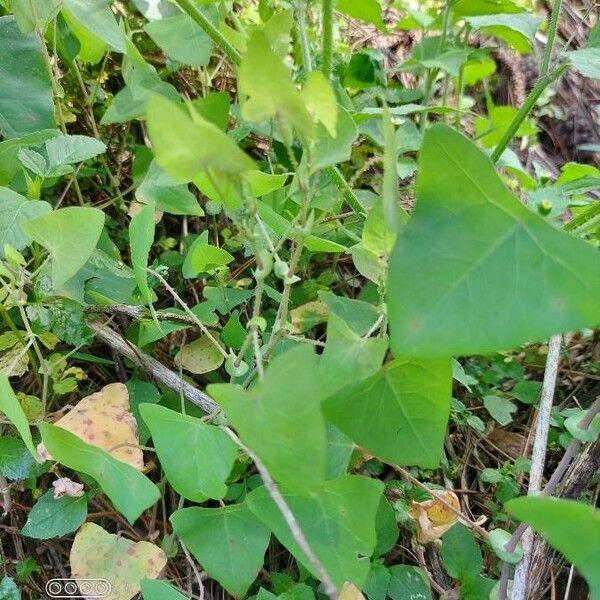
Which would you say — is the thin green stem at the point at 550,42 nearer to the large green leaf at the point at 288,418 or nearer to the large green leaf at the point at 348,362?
the large green leaf at the point at 348,362

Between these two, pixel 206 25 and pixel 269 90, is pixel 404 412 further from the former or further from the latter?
pixel 206 25

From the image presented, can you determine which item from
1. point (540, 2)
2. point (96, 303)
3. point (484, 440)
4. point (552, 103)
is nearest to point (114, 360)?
point (96, 303)

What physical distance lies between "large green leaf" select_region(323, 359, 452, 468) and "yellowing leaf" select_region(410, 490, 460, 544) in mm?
228

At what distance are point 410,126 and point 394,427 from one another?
678 mm

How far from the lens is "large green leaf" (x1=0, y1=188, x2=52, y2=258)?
0.75m

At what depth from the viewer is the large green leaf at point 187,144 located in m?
0.42

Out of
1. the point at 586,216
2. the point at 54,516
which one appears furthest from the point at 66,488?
the point at 586,216

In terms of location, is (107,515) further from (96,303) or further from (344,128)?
(344,128)

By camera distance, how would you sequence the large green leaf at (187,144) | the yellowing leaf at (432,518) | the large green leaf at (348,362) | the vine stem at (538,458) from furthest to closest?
the yellowing leaf at (432,518) → the vine stem at (538,458) → the large green leaf at (348,362) → the large green leaf at (187,144)

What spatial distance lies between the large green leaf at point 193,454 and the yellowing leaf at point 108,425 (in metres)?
0.12

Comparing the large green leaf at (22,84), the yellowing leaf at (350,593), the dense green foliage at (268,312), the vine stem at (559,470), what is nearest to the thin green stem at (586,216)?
the dense green foliage at (268,312)

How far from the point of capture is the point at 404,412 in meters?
0.62

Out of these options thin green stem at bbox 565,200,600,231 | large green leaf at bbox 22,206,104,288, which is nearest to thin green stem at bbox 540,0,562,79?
thin green stem at bbox 565,200,600,231

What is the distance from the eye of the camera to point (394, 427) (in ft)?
2.04
